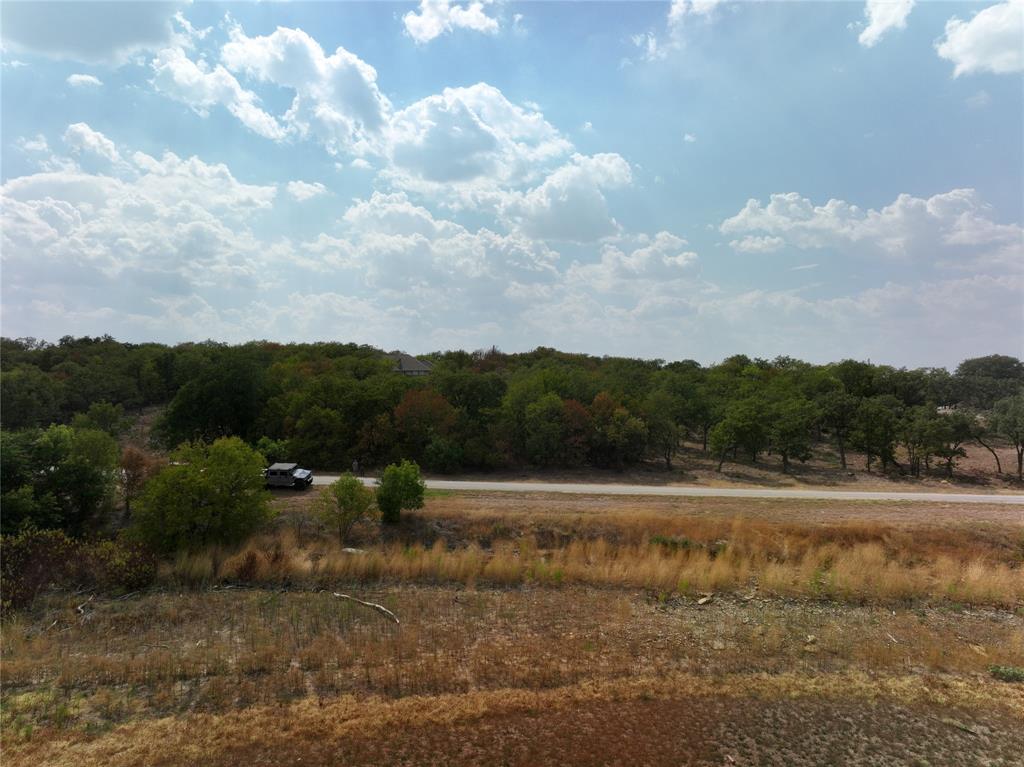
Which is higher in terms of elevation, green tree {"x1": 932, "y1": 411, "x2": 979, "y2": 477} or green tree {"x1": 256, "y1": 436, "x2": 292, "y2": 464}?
green tree {"x1": 932, "y1": 411, "x2": 979, "y2": 477}

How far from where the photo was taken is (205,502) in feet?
63.3

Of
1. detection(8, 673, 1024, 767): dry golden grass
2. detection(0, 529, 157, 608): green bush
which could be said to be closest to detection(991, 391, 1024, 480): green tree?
detection(8, 673, 1024, 767): dry golden grass

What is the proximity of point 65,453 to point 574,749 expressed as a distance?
77.4 ft

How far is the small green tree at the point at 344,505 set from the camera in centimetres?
2109

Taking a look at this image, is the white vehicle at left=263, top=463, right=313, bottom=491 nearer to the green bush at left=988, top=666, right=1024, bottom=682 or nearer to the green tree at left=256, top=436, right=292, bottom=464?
the green tree at left=256, top=436, right=292, bottom=464

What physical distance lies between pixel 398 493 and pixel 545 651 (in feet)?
36.6

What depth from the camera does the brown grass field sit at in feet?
32.0

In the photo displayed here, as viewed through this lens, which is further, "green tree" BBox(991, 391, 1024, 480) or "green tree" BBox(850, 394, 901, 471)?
"green tree" BBox(850, 394, 901, 471)

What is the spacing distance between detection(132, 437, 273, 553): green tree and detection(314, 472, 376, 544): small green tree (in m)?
2.20

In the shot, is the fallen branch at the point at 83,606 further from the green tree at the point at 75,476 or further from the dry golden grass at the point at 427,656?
the green tree at the point at 75,476

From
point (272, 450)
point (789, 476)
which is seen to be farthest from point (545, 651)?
point (789, 476)

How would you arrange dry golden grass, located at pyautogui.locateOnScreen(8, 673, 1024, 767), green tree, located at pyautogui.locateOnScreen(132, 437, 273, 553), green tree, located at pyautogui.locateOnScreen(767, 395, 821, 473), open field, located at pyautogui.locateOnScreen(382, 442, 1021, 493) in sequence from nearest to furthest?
dry golden grass, located at pyautogui.locateOnScreen(8, 673, 1024, 767)
green tree, located at pyautogui.locateOnScreen(132, 437, 273, 553)
open field, located at pyautogui.locateOnScreen(382, 442, 1021, 493)
green tree, located at pyautogui.locateOnScreen(767, 395, 821, 473)

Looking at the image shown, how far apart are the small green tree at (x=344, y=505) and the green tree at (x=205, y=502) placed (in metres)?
2.20

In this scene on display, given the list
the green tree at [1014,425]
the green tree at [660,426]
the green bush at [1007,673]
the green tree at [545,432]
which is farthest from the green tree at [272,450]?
the green tree at [1014,425]
